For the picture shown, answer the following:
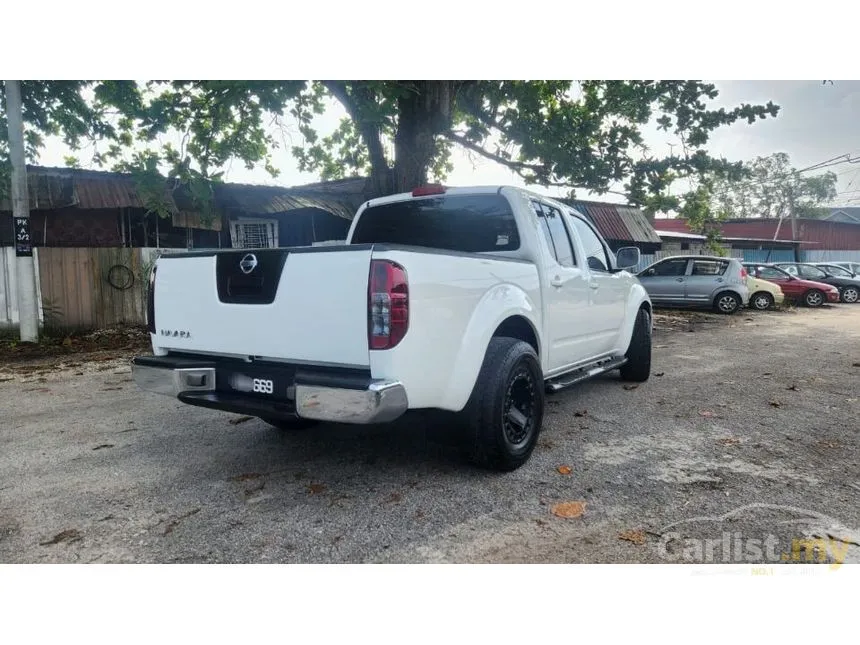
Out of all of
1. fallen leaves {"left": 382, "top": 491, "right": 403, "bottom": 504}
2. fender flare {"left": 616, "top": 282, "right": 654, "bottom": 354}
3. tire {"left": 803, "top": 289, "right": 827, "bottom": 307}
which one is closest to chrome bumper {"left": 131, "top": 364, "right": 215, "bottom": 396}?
fallen leaves {"left": 382, "top": 491, "right": 403, "bottom": 504}

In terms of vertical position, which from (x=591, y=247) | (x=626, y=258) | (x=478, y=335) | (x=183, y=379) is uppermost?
(x=591, y=247)

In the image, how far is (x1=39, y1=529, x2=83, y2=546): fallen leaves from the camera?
2756 mm

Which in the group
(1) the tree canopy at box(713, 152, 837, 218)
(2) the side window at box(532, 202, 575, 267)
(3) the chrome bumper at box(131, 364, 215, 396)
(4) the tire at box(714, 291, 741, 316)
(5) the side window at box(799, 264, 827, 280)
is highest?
(1) the tree canopy at box(713, 152, 837, 218)

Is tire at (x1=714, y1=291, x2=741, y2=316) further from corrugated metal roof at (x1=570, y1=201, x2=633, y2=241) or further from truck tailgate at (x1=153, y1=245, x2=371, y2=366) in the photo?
truck tailgate at (x1=153, y1=245, x2=371, y2=366)

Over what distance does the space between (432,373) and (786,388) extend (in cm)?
503

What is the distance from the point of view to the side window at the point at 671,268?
16.2 m

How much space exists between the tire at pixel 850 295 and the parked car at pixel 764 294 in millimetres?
5852

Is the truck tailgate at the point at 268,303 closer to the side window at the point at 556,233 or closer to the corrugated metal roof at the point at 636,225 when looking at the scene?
the side window at the point at 556,233

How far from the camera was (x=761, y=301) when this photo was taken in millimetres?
16969

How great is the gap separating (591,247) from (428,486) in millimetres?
3171

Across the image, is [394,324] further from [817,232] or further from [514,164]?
[817,232]

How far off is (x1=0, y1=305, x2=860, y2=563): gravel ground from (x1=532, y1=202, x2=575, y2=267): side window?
1.42m

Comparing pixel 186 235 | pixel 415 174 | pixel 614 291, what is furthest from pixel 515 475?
pixel 186 235

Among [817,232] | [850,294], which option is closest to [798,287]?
[850,294]
